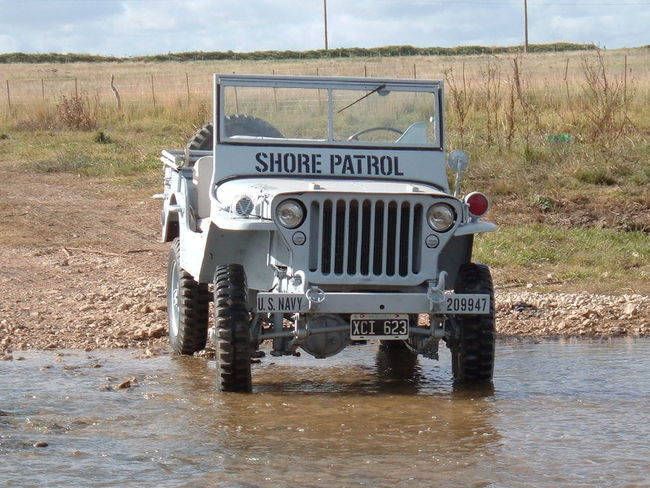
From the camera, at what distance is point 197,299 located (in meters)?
8.12

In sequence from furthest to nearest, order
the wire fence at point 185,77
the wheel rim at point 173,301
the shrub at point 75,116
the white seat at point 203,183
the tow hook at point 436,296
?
the wire fence at point 185,77, the shrub at point 75,116, the wheel rim at point 173,301, the white seat at point 203,183, the tow hook at point 436,296

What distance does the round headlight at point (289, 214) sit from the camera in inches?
260

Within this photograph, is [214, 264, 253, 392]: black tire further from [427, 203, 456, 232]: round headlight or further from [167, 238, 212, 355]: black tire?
[167, 238, 212, 355]: black tire

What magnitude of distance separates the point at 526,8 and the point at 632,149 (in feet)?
149

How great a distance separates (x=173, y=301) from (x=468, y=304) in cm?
277

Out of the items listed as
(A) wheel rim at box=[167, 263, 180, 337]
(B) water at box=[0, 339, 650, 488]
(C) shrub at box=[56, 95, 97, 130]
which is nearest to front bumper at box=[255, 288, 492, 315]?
(B) water at box=[0, 339, 650, 488]

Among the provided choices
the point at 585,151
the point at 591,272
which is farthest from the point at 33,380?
the point at 585,151

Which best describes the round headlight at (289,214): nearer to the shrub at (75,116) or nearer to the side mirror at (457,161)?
the side mirror at (457,161)

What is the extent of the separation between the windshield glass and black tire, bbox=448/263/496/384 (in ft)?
4.36

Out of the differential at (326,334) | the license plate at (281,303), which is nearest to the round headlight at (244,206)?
the license plate at (281,303)

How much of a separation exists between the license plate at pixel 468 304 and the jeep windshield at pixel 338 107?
5.27 feet

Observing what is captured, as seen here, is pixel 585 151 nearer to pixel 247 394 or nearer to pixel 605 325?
pixel 605 325

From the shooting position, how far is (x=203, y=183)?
26.0 feet

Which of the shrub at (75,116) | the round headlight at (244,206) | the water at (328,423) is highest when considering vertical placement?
the shrub at (75,116)
